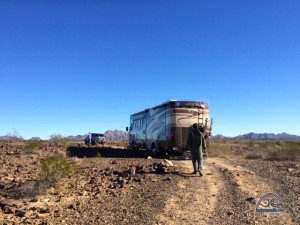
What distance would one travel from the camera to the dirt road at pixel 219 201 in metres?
8.04

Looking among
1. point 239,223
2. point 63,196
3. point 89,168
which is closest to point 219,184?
point 239,223

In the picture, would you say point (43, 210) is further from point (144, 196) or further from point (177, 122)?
point (177, 122)

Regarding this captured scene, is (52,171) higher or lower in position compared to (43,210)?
higher

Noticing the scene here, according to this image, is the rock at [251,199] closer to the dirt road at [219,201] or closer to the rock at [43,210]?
the dirt road at [219,201]

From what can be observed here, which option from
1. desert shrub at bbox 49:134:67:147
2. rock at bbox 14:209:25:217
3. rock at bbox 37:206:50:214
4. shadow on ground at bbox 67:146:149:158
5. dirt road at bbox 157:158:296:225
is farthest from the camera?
desert shrub at bbox 49:134:67:147

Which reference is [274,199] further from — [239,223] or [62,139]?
[62,139]

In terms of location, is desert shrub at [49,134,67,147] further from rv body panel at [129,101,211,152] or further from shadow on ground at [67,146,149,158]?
rv body panel at [129,101,211,152]

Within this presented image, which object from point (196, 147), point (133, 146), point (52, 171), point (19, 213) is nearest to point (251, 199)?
point (196, 147)

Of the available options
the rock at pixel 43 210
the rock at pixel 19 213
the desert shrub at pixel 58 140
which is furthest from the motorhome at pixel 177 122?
the desert shrub at pixel 58 140

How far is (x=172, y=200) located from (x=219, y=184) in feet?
8.82

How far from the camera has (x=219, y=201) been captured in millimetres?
9562

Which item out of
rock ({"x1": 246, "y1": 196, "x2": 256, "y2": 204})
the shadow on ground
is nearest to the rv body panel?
the shadow on ground

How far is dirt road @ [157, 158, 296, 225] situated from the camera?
8.04 meters

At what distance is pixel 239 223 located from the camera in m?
7.75
